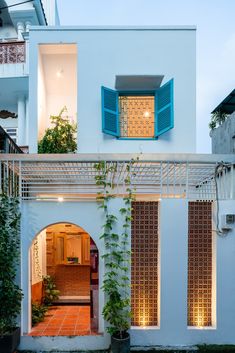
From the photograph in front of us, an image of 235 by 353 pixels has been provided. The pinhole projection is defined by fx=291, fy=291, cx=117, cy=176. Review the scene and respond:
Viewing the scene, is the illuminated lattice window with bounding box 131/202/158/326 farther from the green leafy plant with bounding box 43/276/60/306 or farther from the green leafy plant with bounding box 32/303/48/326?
the green leafy plant with bounding box 43/276/60/306

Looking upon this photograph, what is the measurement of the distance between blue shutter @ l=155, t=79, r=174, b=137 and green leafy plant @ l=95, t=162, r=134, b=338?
2.46m

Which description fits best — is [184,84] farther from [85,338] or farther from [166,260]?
[85,338]

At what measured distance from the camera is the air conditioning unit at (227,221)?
6188 millimetres

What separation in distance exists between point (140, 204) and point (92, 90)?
384 centimetres

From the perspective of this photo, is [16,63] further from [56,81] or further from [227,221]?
[227,221]

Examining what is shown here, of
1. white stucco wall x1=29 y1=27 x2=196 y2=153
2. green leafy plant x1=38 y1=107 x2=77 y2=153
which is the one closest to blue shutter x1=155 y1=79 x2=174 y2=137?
white stucco wall x1=29 y1=27 x2=196 y2=153

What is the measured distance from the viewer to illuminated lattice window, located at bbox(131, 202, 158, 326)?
6332mm

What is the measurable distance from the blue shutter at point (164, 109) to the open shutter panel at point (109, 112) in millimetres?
1160

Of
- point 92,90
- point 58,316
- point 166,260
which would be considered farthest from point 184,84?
point 58,316

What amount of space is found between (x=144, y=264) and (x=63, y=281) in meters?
3.95

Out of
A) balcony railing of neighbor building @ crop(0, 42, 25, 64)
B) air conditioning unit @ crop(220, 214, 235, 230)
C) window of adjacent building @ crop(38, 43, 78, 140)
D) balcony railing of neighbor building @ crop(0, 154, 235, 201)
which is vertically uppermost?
balcony railing of neighbor building @ crop(0, 42, 25, 64)

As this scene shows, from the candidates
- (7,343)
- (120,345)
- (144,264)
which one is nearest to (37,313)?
(7,343)

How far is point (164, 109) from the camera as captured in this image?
26.5ft

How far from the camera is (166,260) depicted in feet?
20.4
